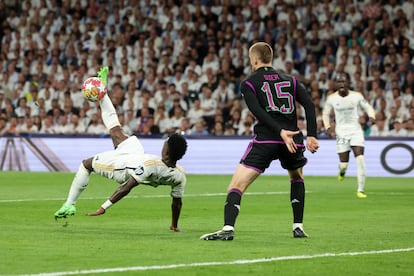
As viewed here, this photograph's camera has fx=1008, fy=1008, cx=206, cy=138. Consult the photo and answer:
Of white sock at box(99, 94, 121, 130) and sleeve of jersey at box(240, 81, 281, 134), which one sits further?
white sock at box(99, 94, 121, 130)

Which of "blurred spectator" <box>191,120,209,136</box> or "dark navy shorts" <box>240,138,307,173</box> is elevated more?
"dark navy shorts" <box>240,138,307,173</box>

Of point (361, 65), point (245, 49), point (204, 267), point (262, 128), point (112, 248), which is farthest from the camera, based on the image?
point (245, 49)

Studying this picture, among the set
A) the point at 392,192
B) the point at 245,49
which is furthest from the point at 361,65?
the point at 392,192

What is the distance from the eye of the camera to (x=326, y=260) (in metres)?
9.29

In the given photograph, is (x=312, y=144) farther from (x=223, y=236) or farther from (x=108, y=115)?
(x=108, y=115)

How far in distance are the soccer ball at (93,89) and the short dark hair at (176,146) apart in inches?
63.6

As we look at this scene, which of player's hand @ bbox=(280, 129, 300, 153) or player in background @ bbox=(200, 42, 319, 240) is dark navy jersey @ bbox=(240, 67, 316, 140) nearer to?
player in background @ bbox=(200, 42, 319, 240)

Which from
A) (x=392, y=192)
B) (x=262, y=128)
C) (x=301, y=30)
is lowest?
(x=392, y=192)

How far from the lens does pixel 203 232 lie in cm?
1212

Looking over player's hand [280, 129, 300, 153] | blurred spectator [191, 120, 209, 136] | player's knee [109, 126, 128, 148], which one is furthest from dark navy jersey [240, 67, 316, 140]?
blurred spectator [191, 120, 209, 136]

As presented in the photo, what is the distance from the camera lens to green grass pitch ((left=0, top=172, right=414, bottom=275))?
28.8 ft

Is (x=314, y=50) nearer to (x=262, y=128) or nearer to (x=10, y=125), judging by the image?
(x=10, y=125)

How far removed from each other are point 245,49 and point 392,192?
11.2 m

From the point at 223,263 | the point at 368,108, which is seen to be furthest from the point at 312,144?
the point at 368,108
